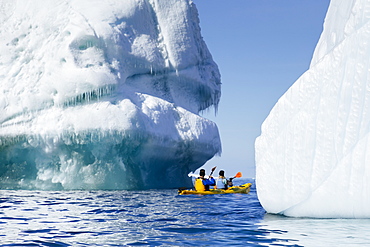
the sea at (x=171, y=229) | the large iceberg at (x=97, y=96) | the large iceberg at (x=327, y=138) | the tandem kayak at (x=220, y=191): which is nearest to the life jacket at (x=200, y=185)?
the tandem kayak at (x=220, y=191)

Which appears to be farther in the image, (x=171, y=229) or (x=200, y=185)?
(x=200, y=185)

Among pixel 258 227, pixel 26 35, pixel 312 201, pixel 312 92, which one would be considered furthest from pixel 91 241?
pixel 26 35

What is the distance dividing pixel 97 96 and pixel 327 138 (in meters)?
12.0

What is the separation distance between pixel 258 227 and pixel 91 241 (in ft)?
8.24

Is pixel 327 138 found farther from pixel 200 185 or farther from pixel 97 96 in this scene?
pixel 97 96

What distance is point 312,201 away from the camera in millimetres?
7168

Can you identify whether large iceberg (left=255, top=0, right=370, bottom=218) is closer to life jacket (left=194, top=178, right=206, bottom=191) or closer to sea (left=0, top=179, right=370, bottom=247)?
sea (left=0, top=179, right=370, bottom=247)

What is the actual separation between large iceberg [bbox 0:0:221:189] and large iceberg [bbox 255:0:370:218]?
33.8 ft

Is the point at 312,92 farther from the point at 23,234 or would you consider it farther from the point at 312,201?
the point at 23,234

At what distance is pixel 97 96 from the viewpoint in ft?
58.0

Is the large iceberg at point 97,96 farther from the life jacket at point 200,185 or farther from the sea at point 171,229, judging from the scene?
the sea at point 171,229

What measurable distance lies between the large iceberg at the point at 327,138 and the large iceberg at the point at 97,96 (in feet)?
33.8

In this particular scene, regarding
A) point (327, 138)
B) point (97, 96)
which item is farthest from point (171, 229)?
point (97, 96)

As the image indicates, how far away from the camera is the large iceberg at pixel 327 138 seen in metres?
6.87
